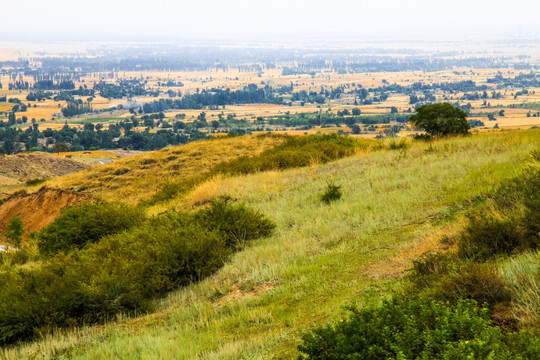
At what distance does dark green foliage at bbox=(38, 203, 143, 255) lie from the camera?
10875mm

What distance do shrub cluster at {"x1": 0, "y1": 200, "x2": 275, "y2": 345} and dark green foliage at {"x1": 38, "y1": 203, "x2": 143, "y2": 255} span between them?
48.0 inches

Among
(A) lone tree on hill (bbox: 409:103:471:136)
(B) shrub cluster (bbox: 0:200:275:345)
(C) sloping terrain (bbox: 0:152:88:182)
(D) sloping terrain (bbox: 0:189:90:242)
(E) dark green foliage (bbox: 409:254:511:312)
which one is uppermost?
(A) lone tree on hill (bbox: 409:103:471:136)

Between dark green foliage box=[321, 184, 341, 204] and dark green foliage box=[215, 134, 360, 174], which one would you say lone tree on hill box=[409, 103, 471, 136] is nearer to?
dark green foliage box=[215, 134, 360, 174]

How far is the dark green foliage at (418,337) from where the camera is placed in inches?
115

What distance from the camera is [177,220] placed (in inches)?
373

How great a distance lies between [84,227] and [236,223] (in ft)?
13.7

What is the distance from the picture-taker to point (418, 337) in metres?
3.26

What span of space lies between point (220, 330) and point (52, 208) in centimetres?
1711

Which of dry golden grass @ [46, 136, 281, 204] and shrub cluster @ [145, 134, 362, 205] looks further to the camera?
dry golden grass @ [46, 136, 281, 204]

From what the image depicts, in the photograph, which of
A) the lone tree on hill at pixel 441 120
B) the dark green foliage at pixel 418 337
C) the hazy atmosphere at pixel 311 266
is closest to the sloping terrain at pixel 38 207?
the hazy atmosphere at pixel 311 266

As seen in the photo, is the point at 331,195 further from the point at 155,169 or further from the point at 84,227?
the point at 155,169

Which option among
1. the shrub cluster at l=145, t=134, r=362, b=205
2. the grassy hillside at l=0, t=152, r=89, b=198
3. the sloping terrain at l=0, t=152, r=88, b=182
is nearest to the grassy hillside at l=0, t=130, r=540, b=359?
the shrub cluster at l=145, t=134, r=362, b=205

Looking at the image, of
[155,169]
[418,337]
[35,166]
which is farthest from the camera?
[35,166]

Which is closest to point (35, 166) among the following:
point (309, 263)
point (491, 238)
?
point (309, 263)
